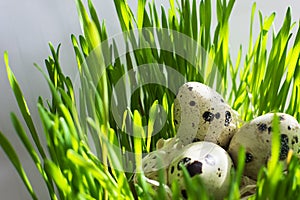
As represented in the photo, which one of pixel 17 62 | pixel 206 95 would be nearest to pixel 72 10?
pixel 17 62

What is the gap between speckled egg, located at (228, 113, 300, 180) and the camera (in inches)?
16.0

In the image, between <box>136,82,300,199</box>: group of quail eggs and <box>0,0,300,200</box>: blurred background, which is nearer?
<box>136,82,300,199</box>: group of quail eggs

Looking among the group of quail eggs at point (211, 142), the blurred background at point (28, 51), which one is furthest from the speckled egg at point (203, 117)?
the blurred background at point (28, 51)

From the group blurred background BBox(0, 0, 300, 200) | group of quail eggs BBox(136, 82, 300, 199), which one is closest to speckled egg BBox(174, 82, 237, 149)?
group of quail eggs BBox(136, 82, 300, 199)

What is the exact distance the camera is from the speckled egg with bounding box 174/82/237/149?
45cm

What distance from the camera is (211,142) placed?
1.42 feet

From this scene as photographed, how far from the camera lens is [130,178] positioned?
441mm

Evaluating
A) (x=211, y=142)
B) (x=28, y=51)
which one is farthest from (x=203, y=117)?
(x=28, y=51)

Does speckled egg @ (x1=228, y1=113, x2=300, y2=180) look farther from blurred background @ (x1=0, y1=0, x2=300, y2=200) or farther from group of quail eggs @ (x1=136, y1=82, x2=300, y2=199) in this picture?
blurred background @ (x1=0, y1=0, x2=300, y2=200)

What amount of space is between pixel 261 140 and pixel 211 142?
0.04m

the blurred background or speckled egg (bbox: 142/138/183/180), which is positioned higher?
the blurred background

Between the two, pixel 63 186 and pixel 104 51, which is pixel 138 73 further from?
pixel 63 186

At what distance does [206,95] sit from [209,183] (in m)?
0.09

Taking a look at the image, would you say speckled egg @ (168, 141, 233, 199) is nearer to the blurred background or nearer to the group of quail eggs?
the group of quail eggs
